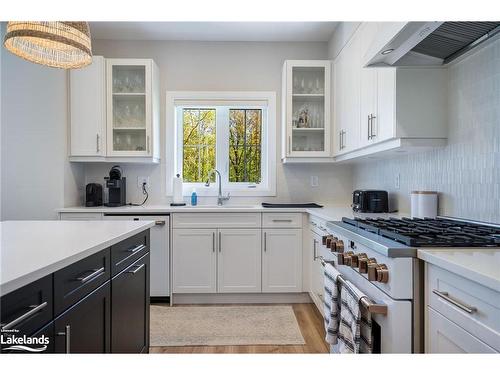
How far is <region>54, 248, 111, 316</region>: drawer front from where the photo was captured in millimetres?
1105

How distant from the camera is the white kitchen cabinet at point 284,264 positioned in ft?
10.7

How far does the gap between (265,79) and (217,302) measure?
2.25 meters

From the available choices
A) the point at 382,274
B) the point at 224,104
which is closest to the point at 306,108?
the point at 224,104

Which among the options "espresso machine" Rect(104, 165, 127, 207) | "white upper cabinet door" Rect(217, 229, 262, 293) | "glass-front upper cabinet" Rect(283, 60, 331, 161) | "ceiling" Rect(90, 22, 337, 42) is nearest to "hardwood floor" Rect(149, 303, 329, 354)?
"white upper cabinet door" Rect(217, 229, 262, 293)

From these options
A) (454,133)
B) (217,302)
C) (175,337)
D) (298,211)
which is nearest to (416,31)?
(454,133)

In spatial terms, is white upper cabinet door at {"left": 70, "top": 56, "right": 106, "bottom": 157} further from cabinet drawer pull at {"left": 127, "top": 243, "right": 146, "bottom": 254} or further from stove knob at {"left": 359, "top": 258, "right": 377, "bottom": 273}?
stove knob at {"left": 359, "top": 258, "right": 377, "bottom": 273}

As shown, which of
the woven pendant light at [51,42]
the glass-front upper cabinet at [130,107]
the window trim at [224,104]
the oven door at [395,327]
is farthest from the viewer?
the window trim at [224,104]

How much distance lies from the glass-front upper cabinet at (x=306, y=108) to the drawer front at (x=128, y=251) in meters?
1.85

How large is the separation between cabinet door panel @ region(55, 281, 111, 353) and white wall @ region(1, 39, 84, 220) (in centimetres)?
218

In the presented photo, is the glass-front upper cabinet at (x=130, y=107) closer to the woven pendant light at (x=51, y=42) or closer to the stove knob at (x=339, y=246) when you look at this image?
the woven pendant light at (x=51, y=42)

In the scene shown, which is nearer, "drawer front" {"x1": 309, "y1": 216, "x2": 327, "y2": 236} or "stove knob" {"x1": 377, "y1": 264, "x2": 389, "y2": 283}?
"stove knob" {"x1": 377, "y1": 264, "x2": 389, "y2": 283}

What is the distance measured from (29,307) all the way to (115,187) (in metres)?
2.63

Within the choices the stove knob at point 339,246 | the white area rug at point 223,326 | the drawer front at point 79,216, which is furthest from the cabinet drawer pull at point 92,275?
the drawer front at point 79,216
